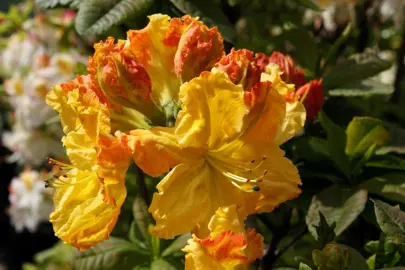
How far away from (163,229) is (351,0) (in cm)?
103

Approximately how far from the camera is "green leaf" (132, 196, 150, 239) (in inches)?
37.5

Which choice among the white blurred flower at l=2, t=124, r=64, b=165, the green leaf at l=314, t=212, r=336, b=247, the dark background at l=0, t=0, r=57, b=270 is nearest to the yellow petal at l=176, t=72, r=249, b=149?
the green leaf at l=314, t=212, r=336, b=247

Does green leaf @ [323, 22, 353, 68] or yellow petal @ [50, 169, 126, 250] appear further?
green leaf @ [323, 22, 353, 68]

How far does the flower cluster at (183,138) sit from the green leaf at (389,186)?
188 millimetres

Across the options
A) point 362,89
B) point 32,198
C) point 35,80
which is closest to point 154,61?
point 362,89

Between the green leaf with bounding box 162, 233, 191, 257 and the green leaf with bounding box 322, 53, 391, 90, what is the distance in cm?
34

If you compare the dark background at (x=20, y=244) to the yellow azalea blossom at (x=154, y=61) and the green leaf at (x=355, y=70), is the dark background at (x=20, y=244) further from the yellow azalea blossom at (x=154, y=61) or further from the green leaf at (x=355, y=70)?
the yellow azalea blossom at (x=154, y=61)

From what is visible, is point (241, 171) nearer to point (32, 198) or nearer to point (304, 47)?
point (304, 47)

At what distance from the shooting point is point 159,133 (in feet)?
2.12

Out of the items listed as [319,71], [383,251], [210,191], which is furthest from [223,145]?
[319,71]

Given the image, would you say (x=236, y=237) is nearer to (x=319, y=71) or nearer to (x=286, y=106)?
(x=286, y=106)

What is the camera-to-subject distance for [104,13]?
891 millimetres

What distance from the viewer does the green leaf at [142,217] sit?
95 cm

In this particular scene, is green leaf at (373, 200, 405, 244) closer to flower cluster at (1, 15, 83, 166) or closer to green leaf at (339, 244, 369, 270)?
green leaf at (339, 244, 369, 270)
